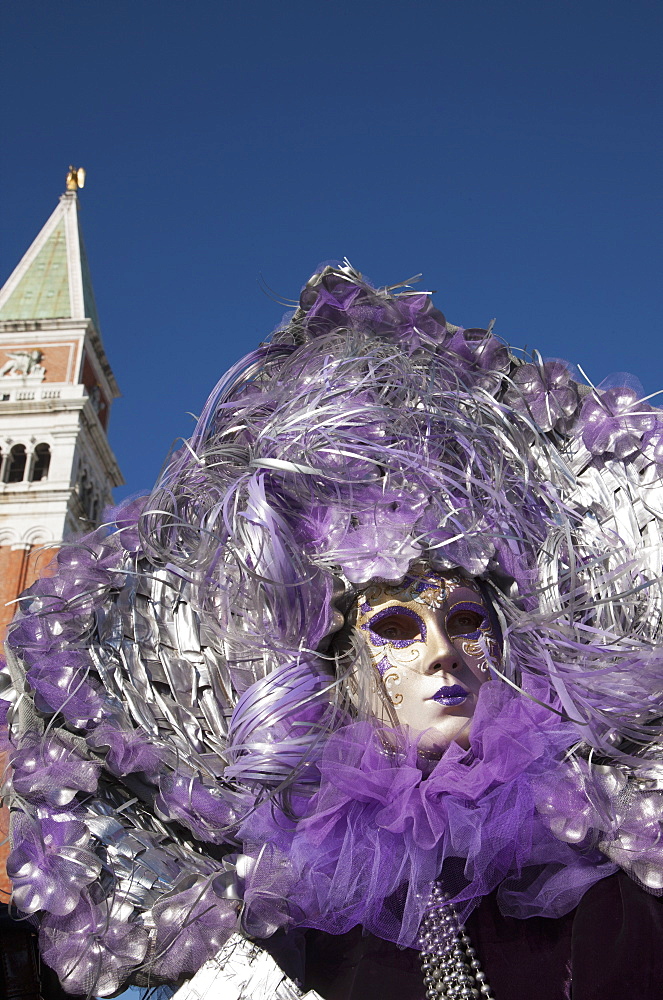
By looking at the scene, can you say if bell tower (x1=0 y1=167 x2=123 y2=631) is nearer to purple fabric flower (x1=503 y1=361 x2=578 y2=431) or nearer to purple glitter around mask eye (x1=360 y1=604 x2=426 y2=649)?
purple fabric flower (x1=503 y1=361 x2=578 y2=431)

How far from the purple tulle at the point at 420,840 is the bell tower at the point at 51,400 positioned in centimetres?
1616

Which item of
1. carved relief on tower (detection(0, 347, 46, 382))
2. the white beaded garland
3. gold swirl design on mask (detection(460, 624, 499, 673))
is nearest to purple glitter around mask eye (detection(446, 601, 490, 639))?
gold swirl design on mask (detection(460, 624, 499, 673))

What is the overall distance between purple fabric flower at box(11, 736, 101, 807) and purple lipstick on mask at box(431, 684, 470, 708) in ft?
3.26

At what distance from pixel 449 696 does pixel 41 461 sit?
1840cm

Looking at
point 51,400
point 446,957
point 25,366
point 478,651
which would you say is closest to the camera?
point 446,957

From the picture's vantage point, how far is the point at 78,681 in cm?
284

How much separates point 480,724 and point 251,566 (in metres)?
0.80

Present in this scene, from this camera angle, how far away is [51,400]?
20047mm

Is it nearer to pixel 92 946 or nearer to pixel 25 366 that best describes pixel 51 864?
pixel 92 946

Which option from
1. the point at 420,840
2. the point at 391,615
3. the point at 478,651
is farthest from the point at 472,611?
the point at 420,840

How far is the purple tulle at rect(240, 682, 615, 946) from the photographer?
2287 mm

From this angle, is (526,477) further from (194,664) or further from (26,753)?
(26,753)

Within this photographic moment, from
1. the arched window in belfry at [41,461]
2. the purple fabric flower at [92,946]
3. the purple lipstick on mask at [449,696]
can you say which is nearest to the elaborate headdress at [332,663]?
the purple fabric flower at [92,946]

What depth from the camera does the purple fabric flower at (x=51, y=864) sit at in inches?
99.3
